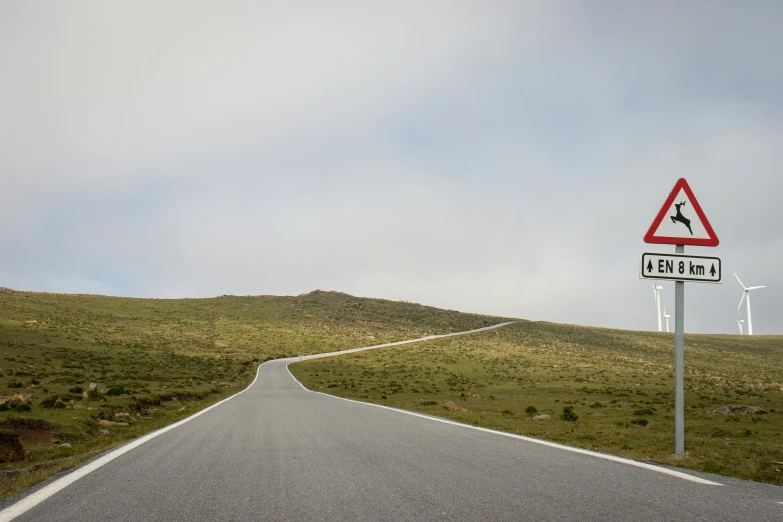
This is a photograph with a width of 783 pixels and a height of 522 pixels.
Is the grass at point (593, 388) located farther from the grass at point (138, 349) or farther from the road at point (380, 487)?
the grass at point (138, 349)

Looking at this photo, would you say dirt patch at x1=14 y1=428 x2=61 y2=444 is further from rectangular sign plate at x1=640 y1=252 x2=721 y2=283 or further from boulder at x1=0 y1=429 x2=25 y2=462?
rectangular sign plate at x1=640 y1=252 x2=721 y2=283

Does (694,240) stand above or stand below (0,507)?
above

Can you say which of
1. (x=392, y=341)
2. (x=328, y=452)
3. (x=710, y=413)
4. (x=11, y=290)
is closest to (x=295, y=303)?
(x=392, y=341)

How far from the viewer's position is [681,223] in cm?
946

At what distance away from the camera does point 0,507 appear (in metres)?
5.74

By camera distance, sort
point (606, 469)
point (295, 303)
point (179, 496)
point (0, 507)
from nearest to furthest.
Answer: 1. point (0, 507)
2. point (179, 496)
3. point (606, 469)
4. point (295, 303)

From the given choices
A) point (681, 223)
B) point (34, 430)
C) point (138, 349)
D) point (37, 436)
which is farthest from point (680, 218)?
point (138, 349)

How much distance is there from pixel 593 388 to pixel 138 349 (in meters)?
54.3

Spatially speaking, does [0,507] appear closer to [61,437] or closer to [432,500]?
[432,500]

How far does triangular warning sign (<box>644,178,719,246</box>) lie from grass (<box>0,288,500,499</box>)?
1004cm

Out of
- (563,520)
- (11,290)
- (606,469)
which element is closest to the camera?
(563,520)

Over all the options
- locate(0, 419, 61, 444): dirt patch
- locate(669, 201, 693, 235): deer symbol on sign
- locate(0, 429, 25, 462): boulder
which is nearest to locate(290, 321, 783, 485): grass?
locate(669, 201, 693, 235): deer symbol on sign

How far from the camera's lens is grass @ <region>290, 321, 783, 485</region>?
12665mm

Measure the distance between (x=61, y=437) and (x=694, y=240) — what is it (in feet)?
53.8
